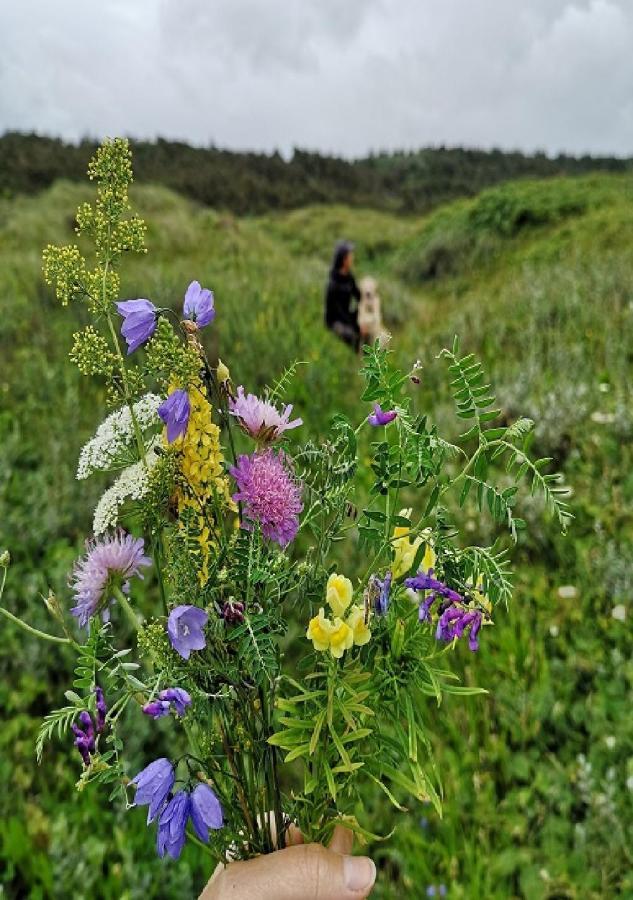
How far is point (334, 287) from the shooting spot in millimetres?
8102

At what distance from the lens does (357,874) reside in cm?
106

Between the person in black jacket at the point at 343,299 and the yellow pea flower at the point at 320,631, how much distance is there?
7.25 m

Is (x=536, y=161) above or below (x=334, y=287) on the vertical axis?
above

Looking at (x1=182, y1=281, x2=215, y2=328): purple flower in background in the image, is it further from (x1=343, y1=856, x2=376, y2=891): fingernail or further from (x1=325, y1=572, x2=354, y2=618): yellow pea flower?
(x1=343, y1=856, x2=376, y2=891): fingernail

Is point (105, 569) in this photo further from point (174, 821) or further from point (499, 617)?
point (499, 617)

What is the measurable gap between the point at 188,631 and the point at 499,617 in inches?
106

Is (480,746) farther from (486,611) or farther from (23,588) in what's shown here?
(23,588)

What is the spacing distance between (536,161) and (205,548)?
129 feet

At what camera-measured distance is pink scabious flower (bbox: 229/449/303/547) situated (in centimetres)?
89

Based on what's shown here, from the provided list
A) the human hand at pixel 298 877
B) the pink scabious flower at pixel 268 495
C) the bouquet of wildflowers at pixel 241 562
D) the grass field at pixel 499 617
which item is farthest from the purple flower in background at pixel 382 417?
the grass field at pixel 499 617

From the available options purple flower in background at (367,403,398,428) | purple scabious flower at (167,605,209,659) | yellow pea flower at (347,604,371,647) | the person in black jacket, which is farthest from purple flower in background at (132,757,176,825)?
the person in black jacket

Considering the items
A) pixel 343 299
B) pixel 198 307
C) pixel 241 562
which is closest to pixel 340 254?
pixel 343 299

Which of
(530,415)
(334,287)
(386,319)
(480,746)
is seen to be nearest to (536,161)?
(386,319)

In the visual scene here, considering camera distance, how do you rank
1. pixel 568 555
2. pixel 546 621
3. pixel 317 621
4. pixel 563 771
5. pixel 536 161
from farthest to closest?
pixel 536 161, pixel 568 555, pixel 546 621, pixel 563 771, pixel 317 621
